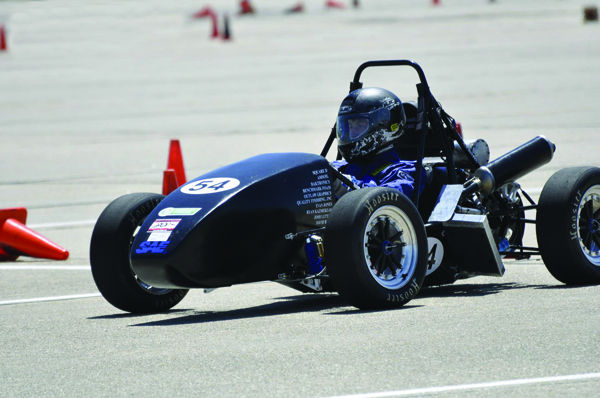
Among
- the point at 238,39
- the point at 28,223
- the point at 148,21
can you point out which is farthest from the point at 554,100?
the point at 148,21

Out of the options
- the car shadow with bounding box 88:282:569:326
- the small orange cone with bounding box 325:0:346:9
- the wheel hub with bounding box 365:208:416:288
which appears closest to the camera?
the wheel hub with bounding box 365:208:416:288

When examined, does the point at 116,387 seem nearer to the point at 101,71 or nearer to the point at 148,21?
the point at 101,71

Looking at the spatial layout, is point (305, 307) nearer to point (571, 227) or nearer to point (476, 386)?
point (571, 227)

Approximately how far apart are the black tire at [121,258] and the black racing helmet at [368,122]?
1.47 m

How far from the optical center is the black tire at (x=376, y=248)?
7875mm

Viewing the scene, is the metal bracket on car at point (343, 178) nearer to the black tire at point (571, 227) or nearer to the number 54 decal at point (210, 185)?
the number 54 decal at point (210, 185)

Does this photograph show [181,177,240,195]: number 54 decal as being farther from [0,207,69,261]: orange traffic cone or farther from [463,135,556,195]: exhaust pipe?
[0,207,69,261]: orange traffic cone

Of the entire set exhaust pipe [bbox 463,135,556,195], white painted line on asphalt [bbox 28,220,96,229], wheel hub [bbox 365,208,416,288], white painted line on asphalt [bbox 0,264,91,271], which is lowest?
white painted line on asphalt [bbox 28,220,96,229]

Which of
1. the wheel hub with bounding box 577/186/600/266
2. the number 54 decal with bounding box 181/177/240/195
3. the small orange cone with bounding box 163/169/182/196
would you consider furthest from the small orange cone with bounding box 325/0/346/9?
the number 54 decal with bounding box 181/177/240/195

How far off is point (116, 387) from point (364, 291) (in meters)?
2.07

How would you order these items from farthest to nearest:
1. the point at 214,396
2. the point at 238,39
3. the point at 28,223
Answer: the point at 238,39 → the point at 28,223 → the point at 214,396

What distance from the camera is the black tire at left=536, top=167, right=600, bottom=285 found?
8.79m

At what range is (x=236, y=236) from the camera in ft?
26.6

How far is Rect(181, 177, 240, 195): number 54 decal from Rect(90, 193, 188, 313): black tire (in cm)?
52
